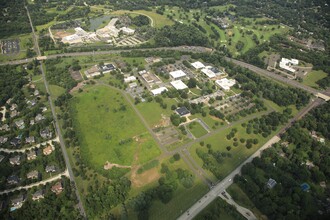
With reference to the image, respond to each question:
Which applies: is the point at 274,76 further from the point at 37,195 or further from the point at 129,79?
the point at 37,195

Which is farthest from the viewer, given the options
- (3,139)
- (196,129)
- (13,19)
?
(13,19)

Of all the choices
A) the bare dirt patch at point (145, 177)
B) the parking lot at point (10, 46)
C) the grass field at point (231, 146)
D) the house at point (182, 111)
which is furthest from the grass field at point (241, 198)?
the parking lot at point (10, 46)

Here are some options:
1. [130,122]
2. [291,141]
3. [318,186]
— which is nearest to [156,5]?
[130,122]

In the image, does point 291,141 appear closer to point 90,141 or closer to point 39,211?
point 90,141

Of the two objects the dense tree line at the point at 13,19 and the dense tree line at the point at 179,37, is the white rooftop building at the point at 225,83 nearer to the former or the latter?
the dense tree line at the point at 179,37

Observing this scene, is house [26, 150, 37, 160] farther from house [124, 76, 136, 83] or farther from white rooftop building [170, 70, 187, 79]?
white rooftop building [170, 70, 187, 79]

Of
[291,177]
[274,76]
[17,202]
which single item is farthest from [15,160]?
[274,76]

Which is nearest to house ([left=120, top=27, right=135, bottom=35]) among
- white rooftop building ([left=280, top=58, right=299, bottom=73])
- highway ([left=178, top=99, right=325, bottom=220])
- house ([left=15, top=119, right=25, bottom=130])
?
white rooftop building ([left=280, top=58, right=299, bottom=73])

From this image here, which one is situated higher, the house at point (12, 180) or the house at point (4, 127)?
the house at point (12, 180)
